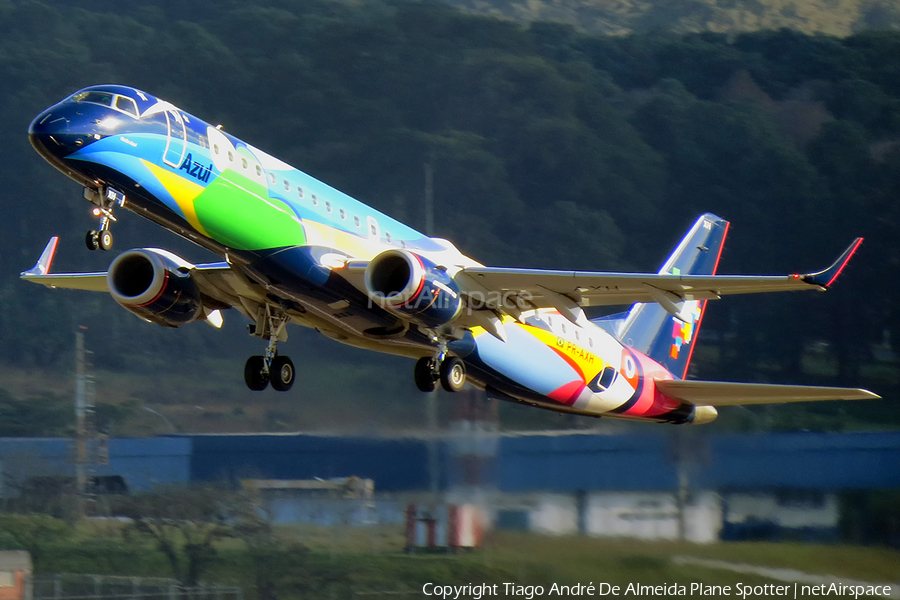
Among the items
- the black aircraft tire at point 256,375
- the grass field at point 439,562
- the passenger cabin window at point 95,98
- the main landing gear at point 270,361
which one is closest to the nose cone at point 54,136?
the passenger cabin window at point 95,98

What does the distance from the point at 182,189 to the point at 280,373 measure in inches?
193

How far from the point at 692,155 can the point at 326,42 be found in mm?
19242

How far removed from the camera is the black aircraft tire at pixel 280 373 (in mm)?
19656

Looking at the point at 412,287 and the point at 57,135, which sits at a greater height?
the point at 57,135

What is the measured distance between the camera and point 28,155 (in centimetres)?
5050

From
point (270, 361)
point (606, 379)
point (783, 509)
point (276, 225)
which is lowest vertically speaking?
point (783, 509)

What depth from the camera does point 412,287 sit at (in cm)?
1706

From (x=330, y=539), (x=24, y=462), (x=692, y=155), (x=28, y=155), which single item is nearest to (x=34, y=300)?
(x=28, y=155)

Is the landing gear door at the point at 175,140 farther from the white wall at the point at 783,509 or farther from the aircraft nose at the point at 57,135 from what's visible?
the white wall at the point at 783,509

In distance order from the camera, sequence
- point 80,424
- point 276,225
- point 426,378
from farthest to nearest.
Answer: point 80,424 < point 426,378 < point 276,225

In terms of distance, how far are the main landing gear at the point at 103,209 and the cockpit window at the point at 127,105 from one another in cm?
111

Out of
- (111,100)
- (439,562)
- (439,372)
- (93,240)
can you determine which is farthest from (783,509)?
(111,100)

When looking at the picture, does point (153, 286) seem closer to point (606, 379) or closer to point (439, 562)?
point (606, 379)

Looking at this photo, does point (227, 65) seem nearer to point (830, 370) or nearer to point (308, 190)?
point (830, 370)
